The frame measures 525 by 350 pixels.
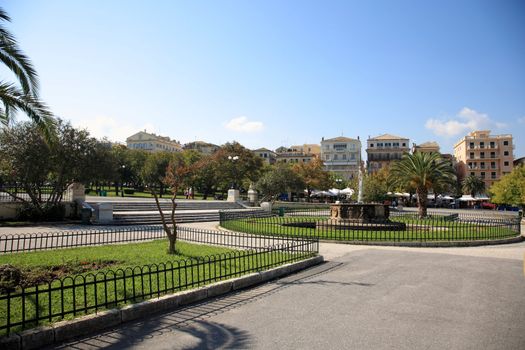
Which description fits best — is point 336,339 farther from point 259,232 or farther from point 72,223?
point 72,223

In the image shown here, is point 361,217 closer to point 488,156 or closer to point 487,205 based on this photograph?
point 487,205

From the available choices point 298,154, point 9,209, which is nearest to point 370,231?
point 9,209

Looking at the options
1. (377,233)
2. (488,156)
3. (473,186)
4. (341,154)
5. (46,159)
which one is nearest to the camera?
(377,233)

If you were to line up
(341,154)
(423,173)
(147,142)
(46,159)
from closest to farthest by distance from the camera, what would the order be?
(46,159) → (423,173) → (341,154) → (147,142)

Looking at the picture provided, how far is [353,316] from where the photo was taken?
276 inches

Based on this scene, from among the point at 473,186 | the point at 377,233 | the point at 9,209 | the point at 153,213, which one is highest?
the point at 473,186

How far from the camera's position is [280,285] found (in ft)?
30.7

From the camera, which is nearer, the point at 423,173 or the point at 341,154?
the point at 423,173

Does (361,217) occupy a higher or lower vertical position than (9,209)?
→ lower

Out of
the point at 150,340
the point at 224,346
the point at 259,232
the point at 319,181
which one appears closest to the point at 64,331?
the point at 150,340

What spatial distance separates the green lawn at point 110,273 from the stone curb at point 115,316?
0.20 m

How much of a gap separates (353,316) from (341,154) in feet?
352

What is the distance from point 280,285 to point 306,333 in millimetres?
3257

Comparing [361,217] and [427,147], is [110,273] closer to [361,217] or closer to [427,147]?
[361,217]
